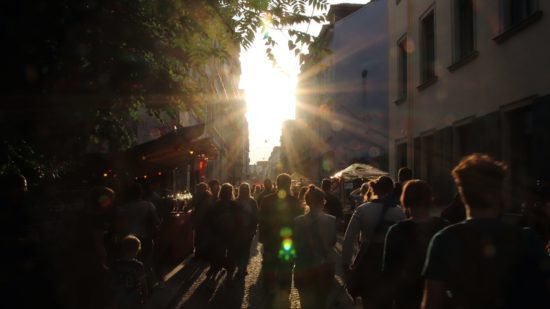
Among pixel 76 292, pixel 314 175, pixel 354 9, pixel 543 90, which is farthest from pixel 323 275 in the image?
pixel 314 175

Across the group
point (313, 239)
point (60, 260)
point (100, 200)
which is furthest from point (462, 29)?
point (60, 260)

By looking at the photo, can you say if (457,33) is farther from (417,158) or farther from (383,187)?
(383,187)

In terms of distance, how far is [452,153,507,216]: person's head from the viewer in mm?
3066

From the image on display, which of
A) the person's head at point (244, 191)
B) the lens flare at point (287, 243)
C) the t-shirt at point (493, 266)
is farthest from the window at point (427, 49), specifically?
the t-shirt at point (493, 266)

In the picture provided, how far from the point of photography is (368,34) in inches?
1593

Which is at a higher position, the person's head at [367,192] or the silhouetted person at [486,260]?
the person's head at [367,192]

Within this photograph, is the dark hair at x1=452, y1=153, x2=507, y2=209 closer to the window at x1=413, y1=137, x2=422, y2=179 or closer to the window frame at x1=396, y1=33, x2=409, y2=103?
the window at x1=413, y1=137, x2=422, y2=179

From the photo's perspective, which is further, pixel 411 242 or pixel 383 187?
pixel 383 187

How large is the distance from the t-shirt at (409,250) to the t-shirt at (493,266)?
1.58 metres

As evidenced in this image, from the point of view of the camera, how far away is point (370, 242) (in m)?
5.80

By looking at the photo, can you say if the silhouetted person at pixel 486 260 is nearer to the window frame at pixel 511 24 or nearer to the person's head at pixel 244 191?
the window frame at pixel 511 24

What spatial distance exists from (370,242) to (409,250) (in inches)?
45.4

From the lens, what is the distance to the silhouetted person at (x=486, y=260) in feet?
9.80

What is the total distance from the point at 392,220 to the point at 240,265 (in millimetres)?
5568
